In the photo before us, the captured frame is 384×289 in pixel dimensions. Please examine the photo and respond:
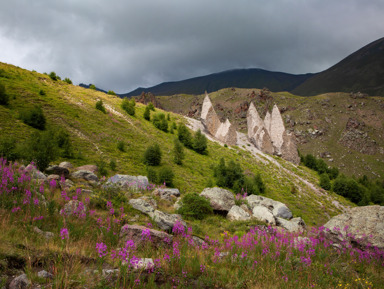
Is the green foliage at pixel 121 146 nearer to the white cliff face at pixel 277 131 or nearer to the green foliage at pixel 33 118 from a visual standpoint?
the green foliage at pixel 33 118

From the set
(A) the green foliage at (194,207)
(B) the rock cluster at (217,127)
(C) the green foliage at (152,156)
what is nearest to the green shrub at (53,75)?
(C) the green foliage at (152,156)

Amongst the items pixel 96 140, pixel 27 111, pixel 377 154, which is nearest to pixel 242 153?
pixel 96 140

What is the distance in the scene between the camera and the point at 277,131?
5288 centimetres

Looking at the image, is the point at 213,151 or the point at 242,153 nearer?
the point at 213,151

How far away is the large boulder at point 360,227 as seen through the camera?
24.5ft

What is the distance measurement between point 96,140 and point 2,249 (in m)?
19.0

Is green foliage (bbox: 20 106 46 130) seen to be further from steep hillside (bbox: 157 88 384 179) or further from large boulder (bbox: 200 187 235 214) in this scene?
steep hillside (bbox: 157 88 384 179)

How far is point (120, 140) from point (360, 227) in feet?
74.1

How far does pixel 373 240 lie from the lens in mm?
7328

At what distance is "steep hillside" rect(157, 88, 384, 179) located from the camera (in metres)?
104

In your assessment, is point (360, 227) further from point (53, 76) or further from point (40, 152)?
point (53, 76)

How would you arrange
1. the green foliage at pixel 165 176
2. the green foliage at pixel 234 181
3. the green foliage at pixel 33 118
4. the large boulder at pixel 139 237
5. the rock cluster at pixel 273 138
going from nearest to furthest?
the large boulder at pixel 139 237 < the green foliage at pixel 33 118 < the green foliage at pixel 165 176 < the green foliage at pixel 234 181 < the rock cluster at pixel 273 138

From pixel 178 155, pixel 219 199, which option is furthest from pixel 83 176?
pixel 178 155

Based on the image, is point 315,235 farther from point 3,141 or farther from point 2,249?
point 3,141
